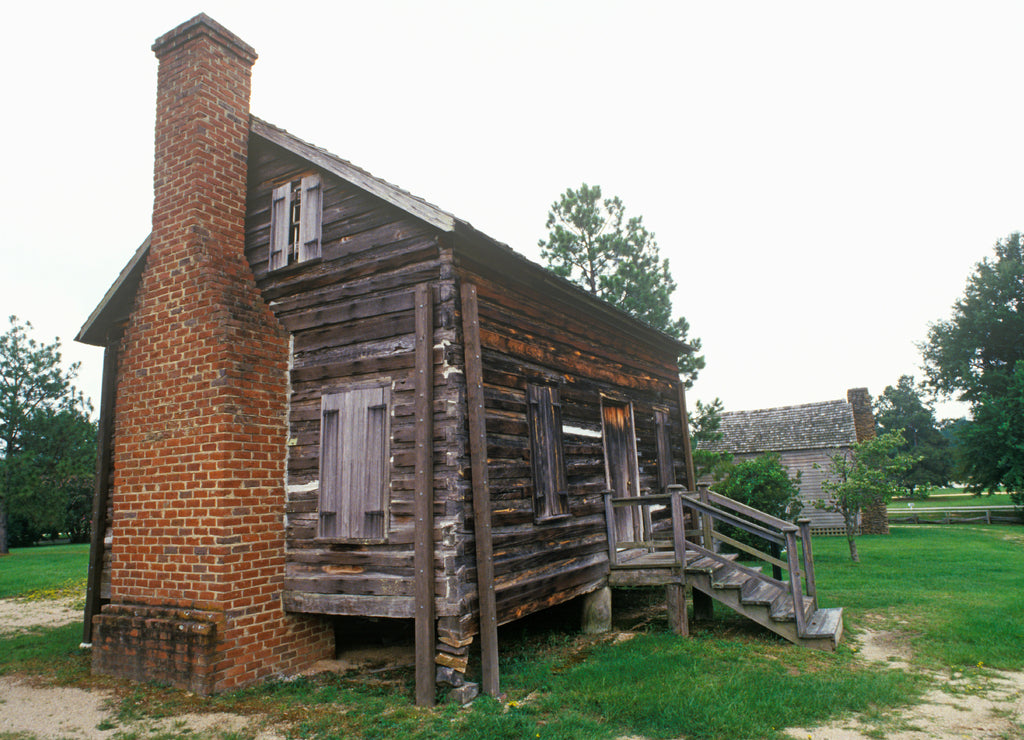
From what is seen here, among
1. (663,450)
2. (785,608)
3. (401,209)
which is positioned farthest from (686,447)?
(401,209)

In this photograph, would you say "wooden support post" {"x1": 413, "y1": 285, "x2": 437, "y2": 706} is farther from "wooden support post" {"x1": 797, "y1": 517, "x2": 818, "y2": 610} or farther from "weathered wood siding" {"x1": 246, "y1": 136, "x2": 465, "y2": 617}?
"wooden support post" {"x1": 797, "y1": 517, "x2": 818, "y2": 610}

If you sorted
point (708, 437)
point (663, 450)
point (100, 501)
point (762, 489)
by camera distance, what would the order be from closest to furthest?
point (100, 501), point (663, 450), point (762, 489), point (708, 437)

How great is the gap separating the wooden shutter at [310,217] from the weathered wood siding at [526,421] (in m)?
2.01

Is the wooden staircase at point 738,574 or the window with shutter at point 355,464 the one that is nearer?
the window with shutter at point 355,464

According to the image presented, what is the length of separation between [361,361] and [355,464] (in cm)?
116

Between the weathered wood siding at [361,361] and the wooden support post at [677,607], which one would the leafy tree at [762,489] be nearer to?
the wooden support post at [677,607]

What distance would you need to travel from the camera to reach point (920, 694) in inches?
234

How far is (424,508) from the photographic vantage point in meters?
6.28

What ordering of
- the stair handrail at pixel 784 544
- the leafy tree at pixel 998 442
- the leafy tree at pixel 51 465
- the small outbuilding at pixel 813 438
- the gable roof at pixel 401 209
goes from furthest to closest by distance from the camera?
the leafy tree at pixel 998 442 → the small outbuilding at pixel 813 438 → the leafy tree at pixel 51 465 → the stair handrail at pixel 784 544 → the gable roof at pixel 401 209

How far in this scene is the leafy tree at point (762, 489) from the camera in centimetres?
Result: 1694

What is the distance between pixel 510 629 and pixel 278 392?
15.2 feet

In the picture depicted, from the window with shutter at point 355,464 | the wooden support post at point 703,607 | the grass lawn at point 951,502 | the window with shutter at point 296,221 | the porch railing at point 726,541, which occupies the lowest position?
the grass lawn at point 951,502

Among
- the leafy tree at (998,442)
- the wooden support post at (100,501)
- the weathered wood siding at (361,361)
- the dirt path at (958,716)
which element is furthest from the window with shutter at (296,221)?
the leafy tree at (998,442)

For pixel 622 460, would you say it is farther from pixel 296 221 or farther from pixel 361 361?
pixel 296 221
